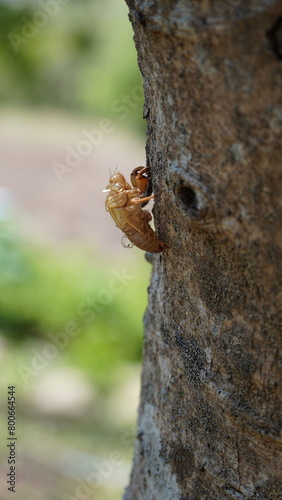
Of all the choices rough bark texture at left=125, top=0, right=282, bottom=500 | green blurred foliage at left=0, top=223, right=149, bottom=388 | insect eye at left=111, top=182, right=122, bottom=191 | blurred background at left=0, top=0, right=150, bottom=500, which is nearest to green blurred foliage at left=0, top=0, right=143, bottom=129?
blurred background at left=0, top=0, right=150, bottom=500

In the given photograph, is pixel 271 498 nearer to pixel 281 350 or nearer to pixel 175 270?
pixel 281 350

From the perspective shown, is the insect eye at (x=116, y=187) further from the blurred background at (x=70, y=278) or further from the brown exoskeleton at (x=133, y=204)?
the blurred background at (x=70, y=278)

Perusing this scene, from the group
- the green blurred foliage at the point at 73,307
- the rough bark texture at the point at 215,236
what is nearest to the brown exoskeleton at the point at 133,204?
the rough bark texture at the point at 215,236

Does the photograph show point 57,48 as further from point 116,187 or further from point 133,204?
point 133,204

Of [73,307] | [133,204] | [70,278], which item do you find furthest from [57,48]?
[133,204]

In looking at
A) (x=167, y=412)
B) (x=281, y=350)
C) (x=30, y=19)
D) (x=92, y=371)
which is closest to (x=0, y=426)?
(x=92, y=371)

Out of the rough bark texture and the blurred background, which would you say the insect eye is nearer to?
the rough bark texture

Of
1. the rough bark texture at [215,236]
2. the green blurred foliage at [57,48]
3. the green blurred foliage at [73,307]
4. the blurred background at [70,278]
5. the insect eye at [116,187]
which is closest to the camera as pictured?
the rough bark texture at [215,236]
